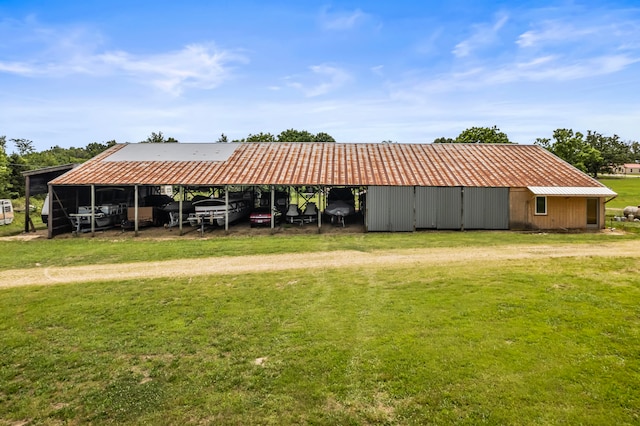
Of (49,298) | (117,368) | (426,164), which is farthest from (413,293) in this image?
(426,164)

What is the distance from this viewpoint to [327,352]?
21.6 feet

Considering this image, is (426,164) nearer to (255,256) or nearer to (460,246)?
(460,246)

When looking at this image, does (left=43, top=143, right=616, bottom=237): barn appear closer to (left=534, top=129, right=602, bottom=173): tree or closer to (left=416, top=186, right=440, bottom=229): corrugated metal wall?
(left=416, top=186, right=440, bottom=229): corrugated metal wall

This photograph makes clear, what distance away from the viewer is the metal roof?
68.9 feet

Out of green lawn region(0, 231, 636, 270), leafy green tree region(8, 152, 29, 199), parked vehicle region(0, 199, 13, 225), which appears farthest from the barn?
leafy green tree region(8, 152, 29, 199)

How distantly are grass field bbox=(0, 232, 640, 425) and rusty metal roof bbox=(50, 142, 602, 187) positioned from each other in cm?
1169

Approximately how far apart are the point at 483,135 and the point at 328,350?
176 ft

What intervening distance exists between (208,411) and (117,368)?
2216mm

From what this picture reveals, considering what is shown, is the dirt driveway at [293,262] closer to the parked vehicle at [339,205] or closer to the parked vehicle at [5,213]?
the parked vehicle at [339,205]

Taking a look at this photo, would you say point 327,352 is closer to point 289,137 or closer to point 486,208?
point 486,208

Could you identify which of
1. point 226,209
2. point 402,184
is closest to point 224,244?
point 226,209

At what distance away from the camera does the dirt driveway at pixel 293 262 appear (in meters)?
11.9

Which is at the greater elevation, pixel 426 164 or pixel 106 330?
pixel 426 164

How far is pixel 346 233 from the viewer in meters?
21.1
